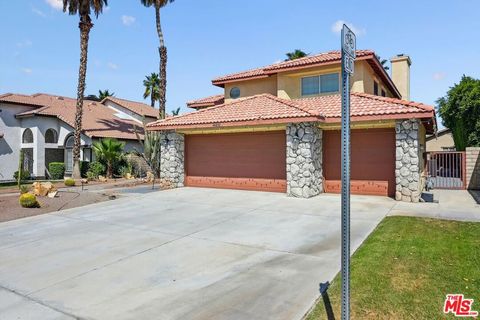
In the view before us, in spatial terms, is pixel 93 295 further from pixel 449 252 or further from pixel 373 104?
pixel 373 104

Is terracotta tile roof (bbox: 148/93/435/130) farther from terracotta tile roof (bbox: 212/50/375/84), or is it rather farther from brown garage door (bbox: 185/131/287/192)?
terracotta tile roof (bbox: 212/50/375/84)

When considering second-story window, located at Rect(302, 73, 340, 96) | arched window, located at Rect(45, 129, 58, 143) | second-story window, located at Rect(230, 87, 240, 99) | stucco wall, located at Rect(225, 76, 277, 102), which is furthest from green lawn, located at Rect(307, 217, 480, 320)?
arched window, located at Rect(45, 129, 58, 143)

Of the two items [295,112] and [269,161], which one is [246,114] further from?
[295,112]

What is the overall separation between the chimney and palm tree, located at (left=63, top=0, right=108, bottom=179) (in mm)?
21662

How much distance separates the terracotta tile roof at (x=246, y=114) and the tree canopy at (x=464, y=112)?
72.2 ft

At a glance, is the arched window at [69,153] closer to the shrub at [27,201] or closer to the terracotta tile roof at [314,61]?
the shrub at [27,201]

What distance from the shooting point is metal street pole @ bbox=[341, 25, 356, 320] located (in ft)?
9.53

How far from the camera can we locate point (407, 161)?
39.8ft

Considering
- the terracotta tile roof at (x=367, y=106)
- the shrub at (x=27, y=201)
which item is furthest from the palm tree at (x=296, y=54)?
the shrub at (x=27, y=201)

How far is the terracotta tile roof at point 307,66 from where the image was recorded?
1543 cm

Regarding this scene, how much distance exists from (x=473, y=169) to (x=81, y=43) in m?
26.1

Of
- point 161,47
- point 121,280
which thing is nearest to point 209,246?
point 121,280

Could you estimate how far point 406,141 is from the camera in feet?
39.9

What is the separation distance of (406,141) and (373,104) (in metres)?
2.07
